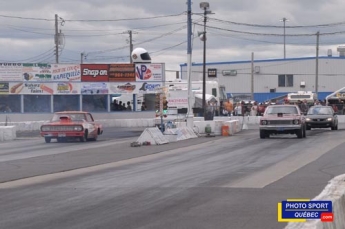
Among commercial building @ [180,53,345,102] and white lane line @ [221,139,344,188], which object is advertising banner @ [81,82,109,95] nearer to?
white lane line @ [221,139,344,188]

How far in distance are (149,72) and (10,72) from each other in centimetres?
1074

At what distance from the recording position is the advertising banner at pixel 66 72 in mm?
55219

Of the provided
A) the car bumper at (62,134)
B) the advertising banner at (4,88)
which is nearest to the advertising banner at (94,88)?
the advertising banner at (4,88)

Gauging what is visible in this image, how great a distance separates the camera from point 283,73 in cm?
9762

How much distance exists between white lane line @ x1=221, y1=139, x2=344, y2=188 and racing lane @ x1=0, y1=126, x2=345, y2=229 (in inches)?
0.9

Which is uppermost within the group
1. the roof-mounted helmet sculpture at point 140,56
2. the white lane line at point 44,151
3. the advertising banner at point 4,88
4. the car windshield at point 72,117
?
the roof-mounted helmet sculpture at point 140,56

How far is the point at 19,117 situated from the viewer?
53656mm

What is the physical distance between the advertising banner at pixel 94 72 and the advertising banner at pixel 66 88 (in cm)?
87

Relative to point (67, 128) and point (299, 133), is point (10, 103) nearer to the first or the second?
point (67, 128)

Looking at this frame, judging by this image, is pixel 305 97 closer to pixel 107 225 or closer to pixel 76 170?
pixel 76 170

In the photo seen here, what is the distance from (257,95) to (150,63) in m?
43.8

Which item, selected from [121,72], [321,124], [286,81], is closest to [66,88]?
[121,72]

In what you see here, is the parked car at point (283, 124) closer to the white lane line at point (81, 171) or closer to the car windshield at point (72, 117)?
the white lane line at point (81, 171)

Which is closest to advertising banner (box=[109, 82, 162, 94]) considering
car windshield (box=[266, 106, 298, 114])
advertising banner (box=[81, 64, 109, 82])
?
advertising banner (box=[81, 64, 109, 82])
